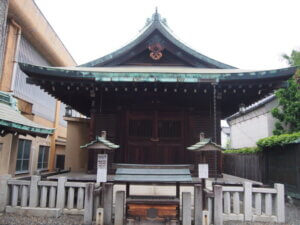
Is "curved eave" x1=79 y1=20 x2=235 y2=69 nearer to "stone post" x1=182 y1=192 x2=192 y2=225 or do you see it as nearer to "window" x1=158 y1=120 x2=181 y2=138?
"window" x1=158 y1=120 x2=181 y2=138

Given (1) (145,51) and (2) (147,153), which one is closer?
(2) (147,153)

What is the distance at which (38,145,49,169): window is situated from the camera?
44.6 feet

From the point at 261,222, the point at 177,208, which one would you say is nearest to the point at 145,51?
the point at 177,208

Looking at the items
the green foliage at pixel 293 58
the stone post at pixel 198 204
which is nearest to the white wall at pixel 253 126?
the green foliage at pixel 293 58

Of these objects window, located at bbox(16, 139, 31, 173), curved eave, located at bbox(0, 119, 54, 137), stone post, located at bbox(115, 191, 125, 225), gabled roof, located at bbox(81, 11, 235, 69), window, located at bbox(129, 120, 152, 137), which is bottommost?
stone post, located at bbox(115, 191, 125, 225)

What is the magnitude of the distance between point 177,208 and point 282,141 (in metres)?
6.19

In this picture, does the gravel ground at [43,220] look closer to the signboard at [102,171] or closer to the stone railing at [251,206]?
the stone railing at [251,206]

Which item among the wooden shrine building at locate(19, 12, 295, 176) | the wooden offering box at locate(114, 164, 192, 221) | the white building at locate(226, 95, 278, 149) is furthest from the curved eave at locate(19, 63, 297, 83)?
the white building at locate(226, 95, 278, 149)

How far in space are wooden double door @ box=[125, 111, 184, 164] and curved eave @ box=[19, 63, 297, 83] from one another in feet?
6.15

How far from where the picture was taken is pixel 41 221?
539 centimetres

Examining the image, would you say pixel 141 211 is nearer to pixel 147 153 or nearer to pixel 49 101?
pixel 147 153

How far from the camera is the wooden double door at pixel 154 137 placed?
26.7ft

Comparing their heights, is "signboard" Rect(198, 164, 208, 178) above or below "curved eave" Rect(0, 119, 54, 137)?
below

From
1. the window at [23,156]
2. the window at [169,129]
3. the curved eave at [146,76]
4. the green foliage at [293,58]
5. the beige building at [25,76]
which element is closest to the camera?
the curved eave at [146,76]
